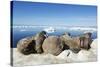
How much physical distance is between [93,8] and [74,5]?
11.3 inches

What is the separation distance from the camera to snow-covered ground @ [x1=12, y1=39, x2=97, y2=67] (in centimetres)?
233

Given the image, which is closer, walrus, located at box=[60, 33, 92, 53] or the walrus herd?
the walrus herd

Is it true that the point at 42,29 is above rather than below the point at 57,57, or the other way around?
above

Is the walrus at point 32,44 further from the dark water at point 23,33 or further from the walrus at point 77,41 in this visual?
the walrus at point 77,41

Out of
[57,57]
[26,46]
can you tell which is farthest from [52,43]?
[26,46]

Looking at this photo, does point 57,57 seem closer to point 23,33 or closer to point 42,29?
point 42,29

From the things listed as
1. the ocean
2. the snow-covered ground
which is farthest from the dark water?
the snow-covered ground

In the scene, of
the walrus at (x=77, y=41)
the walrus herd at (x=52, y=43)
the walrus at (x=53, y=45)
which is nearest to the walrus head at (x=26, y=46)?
the walrus herd at (x=52, y=43)

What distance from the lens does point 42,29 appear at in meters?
2.46

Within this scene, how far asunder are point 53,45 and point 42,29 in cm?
25

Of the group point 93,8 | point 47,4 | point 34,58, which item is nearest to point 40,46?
point 34,58

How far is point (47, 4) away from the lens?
2.50 meters

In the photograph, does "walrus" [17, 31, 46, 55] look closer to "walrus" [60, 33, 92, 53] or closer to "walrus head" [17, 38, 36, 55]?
"walrus head" [17, 38, 36, 55]

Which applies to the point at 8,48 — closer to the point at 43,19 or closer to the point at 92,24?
the point at 43,19
